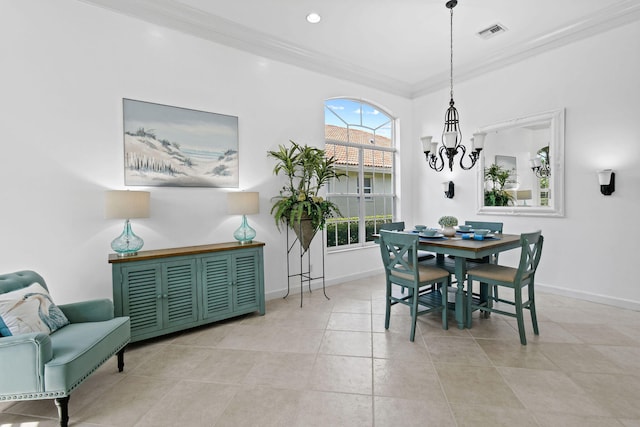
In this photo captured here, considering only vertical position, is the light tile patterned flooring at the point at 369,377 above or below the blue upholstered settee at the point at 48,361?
below

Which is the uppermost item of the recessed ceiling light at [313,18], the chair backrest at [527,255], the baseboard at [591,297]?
the recessed ceiling light at [313,18]

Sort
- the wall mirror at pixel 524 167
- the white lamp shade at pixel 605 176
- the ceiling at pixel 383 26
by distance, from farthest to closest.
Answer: the wall mirror at pixel 524 167 → the white lamp shade at pixel 605 176 → the ceiling at pixel 383 26

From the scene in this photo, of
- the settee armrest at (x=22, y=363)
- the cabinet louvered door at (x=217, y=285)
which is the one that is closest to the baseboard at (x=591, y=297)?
the cabinet louvered door at (x=217, y=285)

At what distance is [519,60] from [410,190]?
2530 mm

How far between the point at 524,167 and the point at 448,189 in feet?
3.79

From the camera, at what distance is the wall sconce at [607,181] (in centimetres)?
350

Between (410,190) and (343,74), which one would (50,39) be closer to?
(343,74)

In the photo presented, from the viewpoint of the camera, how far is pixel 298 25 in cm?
365

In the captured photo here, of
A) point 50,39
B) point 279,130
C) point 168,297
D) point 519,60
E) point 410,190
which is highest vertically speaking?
point 519,60

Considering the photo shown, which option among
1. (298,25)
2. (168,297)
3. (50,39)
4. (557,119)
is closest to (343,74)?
(298,25)

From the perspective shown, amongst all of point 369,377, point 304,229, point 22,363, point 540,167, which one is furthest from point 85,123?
point 540,167

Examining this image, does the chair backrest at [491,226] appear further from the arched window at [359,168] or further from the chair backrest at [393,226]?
the arched window at [359,168]

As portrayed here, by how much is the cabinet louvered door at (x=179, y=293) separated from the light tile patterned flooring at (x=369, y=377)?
21 cm

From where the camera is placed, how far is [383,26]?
146 inches
